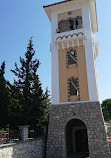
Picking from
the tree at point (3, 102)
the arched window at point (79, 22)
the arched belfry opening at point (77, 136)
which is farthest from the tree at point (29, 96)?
the arched window at point (79, 22)

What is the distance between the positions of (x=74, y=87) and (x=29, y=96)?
13.7 ft

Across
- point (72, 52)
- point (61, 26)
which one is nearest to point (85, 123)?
point (72, 52)

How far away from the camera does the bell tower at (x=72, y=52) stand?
11.2m

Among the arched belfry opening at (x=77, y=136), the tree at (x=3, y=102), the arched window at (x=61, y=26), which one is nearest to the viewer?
the arched belfry opening at (x=77, y=136)

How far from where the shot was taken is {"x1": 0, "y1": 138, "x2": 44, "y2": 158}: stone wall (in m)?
7.27

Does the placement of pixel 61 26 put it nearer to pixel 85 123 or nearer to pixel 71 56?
pixel 71 56

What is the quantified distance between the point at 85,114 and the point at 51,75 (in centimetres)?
406

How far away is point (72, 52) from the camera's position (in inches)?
488

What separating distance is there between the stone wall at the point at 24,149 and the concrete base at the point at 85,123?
2.41 ft

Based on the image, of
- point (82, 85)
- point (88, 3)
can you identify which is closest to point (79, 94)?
point (82, 85)

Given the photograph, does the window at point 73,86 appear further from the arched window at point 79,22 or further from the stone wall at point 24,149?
the arched window at point 79,22

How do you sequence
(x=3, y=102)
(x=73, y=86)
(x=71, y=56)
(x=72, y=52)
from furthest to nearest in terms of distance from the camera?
1. (x=3, y=102)
2. (x=72, y=52)
3. (x=71, y=56)
4. (x=73, y=86)

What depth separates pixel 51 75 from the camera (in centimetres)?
1219

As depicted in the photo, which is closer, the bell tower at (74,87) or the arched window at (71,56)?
the bell tower at (74,87)
